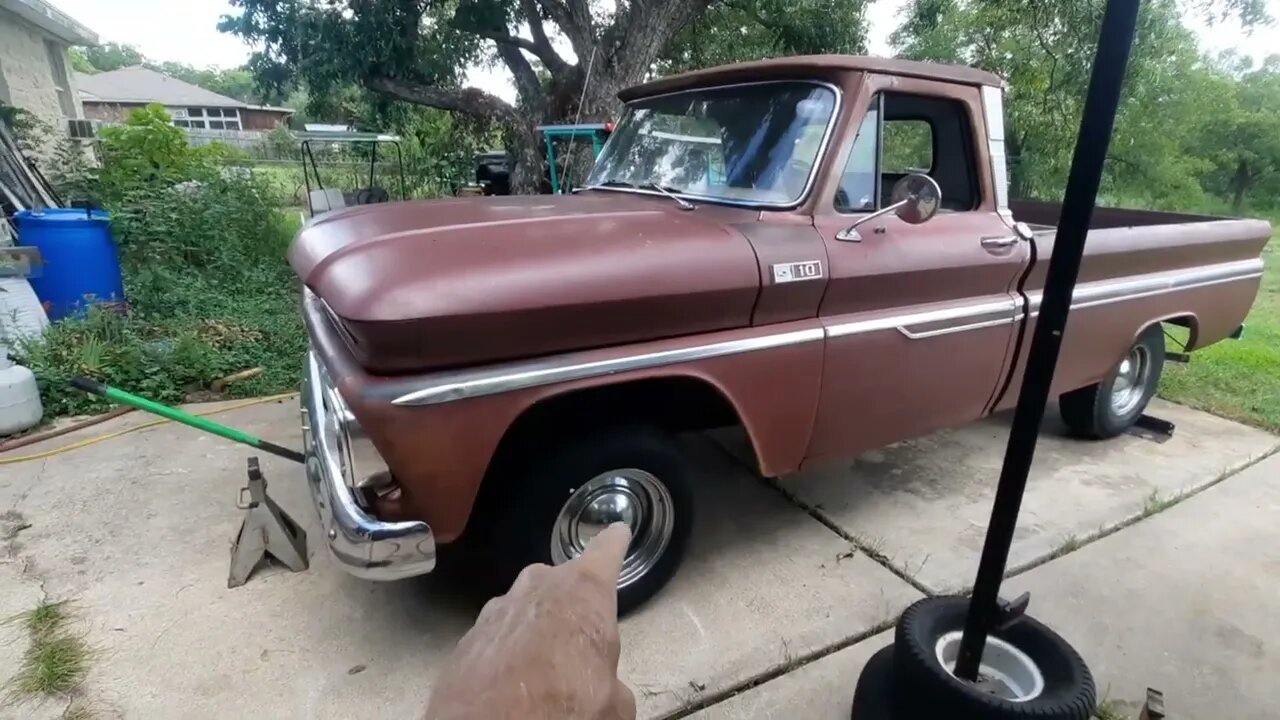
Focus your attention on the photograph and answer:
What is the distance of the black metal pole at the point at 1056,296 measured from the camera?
57.1 inches

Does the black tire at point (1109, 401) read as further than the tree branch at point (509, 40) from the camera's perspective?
No

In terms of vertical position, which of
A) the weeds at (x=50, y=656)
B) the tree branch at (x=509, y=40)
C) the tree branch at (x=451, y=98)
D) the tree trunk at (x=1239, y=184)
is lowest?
the tree trunk at (x=1239, y=184)

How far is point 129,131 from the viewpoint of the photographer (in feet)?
25.3

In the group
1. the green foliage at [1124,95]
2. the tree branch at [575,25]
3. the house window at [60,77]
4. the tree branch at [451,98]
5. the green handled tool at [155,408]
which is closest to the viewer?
the green handled tool at [155,408]

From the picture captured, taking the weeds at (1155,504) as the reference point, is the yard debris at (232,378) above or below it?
above

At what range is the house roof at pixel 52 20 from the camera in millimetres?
9000

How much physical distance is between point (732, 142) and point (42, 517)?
335 cm

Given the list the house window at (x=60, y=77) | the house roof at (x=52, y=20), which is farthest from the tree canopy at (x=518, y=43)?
the house window at (x=60, y=77)

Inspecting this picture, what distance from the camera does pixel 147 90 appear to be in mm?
40688

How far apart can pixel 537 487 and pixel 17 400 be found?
3.43 m

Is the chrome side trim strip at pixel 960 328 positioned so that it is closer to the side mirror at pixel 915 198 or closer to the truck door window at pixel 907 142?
the side mirror at pixel 915 198

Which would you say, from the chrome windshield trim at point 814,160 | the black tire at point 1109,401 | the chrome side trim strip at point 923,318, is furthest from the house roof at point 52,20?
the black tire at point 1109,401

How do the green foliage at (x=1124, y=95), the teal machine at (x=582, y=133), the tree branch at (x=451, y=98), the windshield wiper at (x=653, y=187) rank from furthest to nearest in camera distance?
1. the tree branch at (x=451, y=98)
2. the green foliage at (x=1124, y=95)
3. the teal machine at (x=582, y=133)
4. the windshield wiper at (x=653, y=187)

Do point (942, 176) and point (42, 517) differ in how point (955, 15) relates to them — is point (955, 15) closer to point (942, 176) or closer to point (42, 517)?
point (942, 176)
